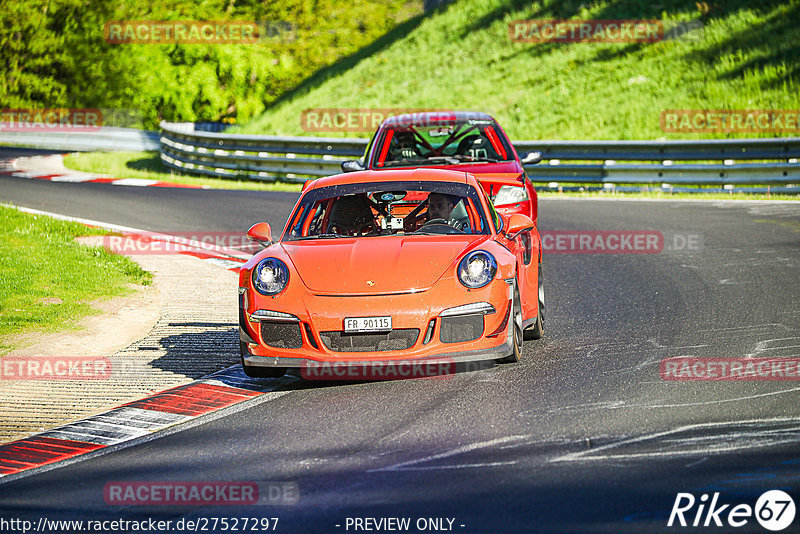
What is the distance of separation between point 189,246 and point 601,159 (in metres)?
9.97

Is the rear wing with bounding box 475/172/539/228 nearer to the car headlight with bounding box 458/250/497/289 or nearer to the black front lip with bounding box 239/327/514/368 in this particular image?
the car headlight with bounding box 458/250/497/289

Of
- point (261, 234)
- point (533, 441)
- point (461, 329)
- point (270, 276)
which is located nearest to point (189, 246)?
point (261, 234)

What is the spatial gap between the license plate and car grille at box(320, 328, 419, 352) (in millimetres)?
45

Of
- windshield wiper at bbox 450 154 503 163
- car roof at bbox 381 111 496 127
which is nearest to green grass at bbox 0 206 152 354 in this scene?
car roof at bbox 381 111 496 127

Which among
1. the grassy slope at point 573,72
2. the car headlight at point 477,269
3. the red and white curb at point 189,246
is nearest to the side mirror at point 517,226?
the car headlight at point 477,269

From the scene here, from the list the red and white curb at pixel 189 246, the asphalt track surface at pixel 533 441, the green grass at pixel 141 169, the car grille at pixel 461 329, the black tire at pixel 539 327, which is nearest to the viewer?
the asphalt track surface at pixel 533 441

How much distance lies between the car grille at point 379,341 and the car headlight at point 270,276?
0.60m

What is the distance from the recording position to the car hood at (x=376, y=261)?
7.51 m

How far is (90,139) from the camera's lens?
39.9 metres

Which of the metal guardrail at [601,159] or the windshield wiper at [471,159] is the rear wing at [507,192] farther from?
the metal guardrail at [601,159]

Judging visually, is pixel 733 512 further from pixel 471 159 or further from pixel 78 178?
pixel 78 178

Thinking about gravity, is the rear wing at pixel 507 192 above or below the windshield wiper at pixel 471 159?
below

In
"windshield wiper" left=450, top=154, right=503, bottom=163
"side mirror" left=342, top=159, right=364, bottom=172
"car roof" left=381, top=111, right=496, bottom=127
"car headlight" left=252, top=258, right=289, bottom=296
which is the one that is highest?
"car roof" left=381, top=111, right=496, bottom=127

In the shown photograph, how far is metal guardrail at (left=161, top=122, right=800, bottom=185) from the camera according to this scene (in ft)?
68.1
